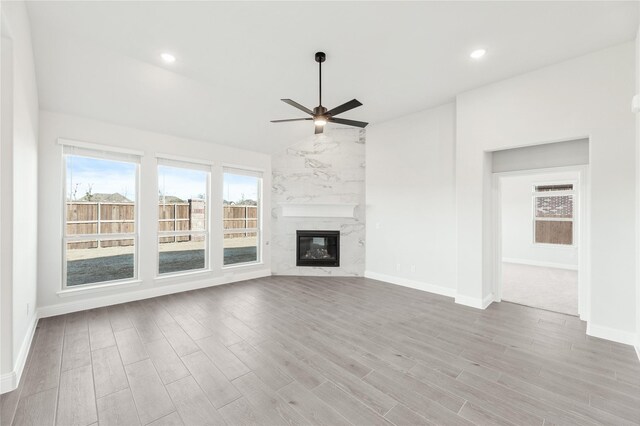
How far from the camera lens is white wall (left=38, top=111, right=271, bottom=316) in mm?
3535

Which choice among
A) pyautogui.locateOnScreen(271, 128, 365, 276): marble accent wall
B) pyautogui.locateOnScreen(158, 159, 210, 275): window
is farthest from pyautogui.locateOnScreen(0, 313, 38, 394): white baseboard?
pyautogui.locateOnScreen(271, 128, 365, 276): marble accent wall

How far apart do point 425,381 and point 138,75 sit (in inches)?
187

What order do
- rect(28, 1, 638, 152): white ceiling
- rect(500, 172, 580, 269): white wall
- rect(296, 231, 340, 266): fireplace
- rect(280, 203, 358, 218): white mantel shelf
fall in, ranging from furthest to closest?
rect(500, 172, 580, 269): white wall, rect(296, 231, 340, 266): fireplace, rect(280, 203, 358, 218): white mantel shelf, rect(28, 1, 638, 152): white ceiling

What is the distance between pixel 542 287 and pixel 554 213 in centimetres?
317

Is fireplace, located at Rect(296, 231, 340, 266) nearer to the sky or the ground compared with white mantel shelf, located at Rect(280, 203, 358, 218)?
nearer to the ground

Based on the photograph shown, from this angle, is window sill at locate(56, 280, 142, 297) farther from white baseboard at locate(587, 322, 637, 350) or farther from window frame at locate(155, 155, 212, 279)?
white baseboard at locate(587, 322, 637, 350)

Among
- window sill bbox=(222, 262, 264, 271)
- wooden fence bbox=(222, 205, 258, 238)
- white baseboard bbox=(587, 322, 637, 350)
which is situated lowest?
white baseboard bbox=(587, 322, 637, 350)

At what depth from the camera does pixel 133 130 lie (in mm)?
4246

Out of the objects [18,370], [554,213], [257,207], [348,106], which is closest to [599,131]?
[348,106]

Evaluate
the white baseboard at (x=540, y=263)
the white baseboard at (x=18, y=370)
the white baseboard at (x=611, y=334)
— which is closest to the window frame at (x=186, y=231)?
the white baseboard at (x=18, y=370)

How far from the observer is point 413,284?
4980 mm

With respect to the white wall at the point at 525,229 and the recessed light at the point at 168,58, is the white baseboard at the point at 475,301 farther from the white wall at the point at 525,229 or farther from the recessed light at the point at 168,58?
the recessed light at the point at 168,58

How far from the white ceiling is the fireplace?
2.79m

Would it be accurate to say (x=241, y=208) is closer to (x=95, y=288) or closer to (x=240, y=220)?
(x=240, y=220)
